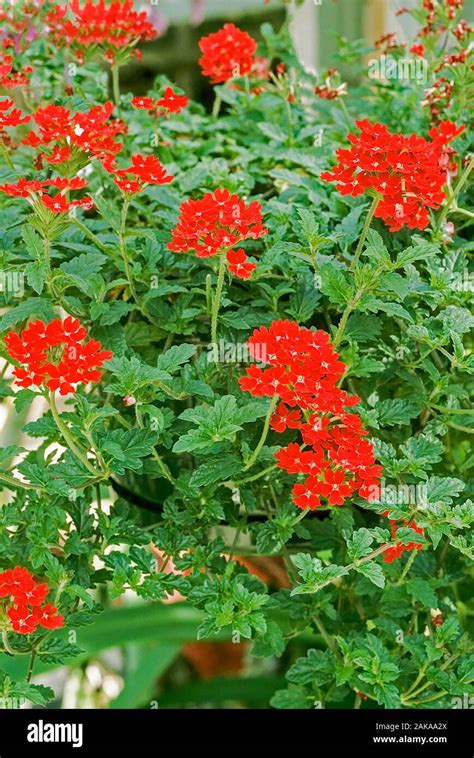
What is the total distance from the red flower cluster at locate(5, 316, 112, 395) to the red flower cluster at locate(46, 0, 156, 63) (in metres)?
0.46

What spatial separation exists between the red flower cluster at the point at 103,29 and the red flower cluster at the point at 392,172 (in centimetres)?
38

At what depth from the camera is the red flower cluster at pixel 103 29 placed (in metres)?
1.13

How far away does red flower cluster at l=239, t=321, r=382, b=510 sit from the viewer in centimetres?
80

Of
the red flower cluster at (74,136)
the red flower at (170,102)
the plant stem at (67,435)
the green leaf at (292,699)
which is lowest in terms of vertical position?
the green leaf at (292,699)

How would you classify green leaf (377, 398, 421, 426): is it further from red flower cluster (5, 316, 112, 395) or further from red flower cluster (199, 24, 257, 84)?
red flower cluster (199, 24, 257, 84)

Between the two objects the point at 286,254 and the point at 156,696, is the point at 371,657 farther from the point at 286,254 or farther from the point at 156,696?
the point at 156,696

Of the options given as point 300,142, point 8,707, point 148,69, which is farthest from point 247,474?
point 148,69

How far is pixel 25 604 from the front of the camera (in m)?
0.89

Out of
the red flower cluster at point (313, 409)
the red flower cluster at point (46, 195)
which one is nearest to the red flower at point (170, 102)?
the red flower cluster at point (46, 195)

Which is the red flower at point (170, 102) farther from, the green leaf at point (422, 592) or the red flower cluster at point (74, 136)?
the green leaf at point (422, 592)

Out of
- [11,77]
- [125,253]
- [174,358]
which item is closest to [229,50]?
[11,77]

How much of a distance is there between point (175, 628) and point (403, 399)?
658 mm

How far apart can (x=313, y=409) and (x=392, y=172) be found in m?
0.20
